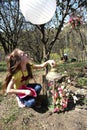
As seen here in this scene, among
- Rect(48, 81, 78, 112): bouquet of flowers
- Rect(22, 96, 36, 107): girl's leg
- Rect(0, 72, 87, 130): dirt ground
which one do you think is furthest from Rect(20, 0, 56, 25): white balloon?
Rect(0, 72, 87, 130): dirt ground

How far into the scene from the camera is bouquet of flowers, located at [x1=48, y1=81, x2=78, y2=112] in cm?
446

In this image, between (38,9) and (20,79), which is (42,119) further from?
(38,9)

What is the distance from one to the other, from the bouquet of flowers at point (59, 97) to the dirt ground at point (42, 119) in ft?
0.29

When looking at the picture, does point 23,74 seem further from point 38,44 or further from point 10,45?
Answer: point 38,44

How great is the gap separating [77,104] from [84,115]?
297mm

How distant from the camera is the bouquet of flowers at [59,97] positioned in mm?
4465

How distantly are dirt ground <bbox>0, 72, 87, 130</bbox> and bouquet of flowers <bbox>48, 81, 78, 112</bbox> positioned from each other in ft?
0.29

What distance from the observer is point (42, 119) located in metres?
4.35

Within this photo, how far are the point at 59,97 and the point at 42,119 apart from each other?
16.0 inches

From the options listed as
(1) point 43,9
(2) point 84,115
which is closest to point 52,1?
(1) point 43,9

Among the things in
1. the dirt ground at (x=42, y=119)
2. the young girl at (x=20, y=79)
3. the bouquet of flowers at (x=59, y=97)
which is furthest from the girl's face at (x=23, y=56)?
the dirt ground at (x=42, y=119)

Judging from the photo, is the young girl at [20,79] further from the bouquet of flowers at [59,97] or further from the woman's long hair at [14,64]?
the bouquet of flowers at [59,97]

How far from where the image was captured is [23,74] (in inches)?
187

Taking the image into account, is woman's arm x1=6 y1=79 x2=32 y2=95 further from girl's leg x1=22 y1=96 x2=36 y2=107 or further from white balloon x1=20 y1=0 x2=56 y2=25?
white balloon x1=20 y1=0 x2=56 y2=25
